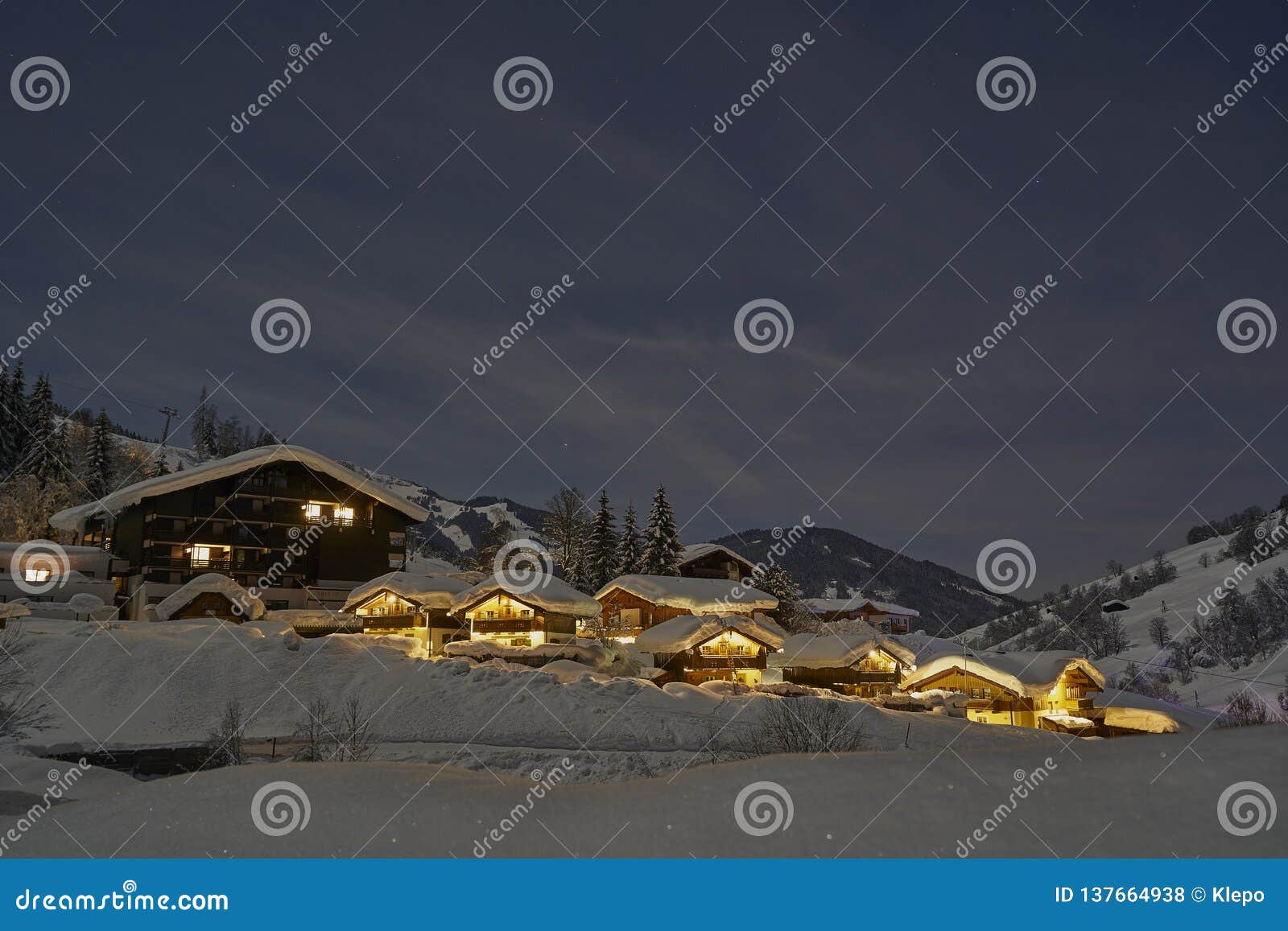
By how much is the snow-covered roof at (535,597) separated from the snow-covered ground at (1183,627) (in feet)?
111

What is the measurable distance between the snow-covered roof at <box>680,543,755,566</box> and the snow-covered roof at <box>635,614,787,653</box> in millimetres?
19171

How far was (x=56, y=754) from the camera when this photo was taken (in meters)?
22.7

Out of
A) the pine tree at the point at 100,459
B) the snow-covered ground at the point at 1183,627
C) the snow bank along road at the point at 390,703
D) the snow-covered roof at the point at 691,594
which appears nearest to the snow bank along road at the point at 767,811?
the snow bank along road at the point at 390,703

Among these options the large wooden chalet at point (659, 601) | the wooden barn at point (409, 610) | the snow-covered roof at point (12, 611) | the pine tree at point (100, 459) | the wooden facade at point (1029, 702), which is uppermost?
the wooden facade at point (1029, 702)

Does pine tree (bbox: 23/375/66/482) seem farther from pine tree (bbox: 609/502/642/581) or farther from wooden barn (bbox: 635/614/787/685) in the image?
wooden barn (bbox: 635/614/787/685)

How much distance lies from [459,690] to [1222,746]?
27687mm

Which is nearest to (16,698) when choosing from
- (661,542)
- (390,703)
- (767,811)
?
(390,703)

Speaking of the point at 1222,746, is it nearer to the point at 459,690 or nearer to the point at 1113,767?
the point at 1113,767

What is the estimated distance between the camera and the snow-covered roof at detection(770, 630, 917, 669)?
43250mm

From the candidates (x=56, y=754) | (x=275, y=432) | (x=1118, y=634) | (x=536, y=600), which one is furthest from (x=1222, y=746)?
(x=275, y=432)

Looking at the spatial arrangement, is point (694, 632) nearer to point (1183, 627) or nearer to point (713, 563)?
point (713, 563)

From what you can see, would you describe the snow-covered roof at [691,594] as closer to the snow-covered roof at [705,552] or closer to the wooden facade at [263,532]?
the snow-covered roof at [705,552]

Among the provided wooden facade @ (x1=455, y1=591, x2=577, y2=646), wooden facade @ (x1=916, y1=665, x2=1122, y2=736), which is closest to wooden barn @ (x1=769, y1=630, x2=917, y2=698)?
wooden facade @ (x1=916, y1=665, x2=1122, y2=736)

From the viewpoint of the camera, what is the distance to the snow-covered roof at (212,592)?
139ft
